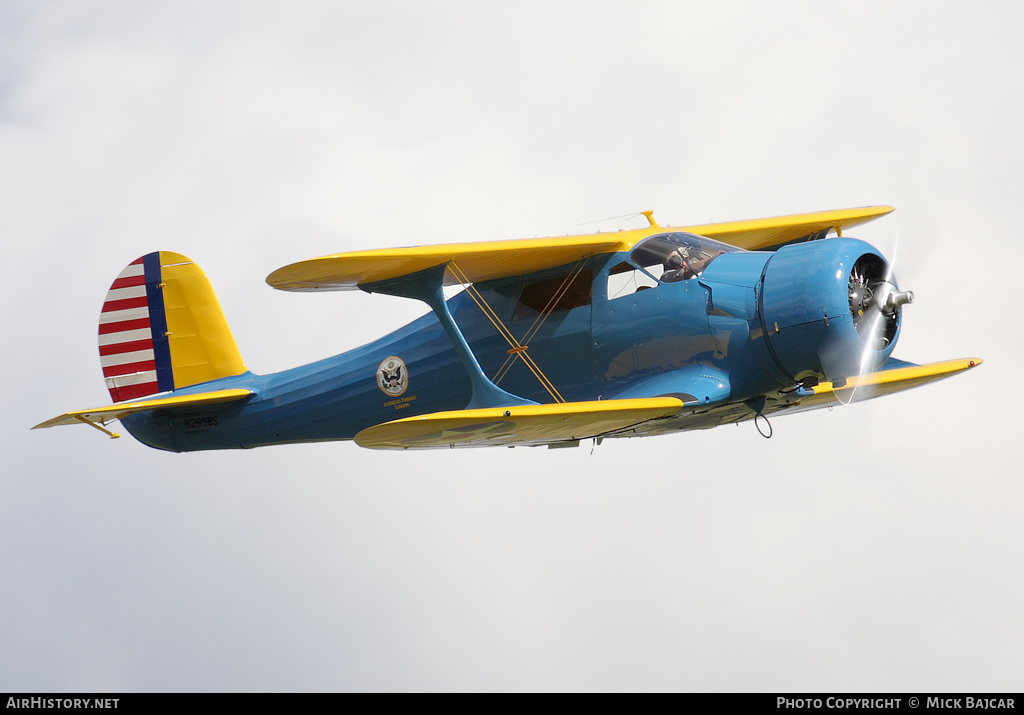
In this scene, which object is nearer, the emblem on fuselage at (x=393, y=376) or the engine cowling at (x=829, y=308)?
the engine cowling at (x=829, y=308)

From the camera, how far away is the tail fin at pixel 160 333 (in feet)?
47.4

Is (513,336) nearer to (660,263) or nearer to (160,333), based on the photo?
(660,263)

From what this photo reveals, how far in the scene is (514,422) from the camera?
981 cm

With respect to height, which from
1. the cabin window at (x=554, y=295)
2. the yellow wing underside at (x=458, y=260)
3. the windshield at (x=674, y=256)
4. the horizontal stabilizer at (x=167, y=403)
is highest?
the yellow wing underside at (x=458, y=260)

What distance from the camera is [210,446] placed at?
546 inches

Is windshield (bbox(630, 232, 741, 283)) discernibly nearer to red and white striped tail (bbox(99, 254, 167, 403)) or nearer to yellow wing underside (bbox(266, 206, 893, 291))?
yellow wing underside (bbox(266, 206, 893, 291))

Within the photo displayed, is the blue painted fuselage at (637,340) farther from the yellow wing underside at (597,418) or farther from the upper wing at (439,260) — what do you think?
the yellow wing underside at (597,418)

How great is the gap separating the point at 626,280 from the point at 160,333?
6.95 metres

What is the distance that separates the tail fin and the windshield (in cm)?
628

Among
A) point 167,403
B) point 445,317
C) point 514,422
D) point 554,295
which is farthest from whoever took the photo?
point 167,403

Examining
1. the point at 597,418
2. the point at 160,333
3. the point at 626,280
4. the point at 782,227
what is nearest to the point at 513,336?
the point at 626,280

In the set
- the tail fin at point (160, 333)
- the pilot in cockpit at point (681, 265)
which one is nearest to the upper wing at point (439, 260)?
the pilot in cockpit at point (681, 265)

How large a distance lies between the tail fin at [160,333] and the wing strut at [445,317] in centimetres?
410

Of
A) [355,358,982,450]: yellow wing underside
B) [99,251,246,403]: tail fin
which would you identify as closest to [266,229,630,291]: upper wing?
[355,358,982,450]: yellow wing underside
